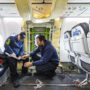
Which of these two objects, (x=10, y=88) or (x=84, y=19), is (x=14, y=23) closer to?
(x=84, y=19)

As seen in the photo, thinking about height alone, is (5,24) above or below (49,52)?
above

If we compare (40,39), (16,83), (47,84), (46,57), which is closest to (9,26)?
(40,39)

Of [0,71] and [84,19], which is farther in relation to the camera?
[84,19]

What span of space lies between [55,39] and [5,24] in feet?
6.42

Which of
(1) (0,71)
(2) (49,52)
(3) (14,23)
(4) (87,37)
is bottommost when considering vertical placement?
(1) (0,71)

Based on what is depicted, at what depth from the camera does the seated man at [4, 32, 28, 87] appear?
4402 mm

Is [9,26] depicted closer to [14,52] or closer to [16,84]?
[14,52]

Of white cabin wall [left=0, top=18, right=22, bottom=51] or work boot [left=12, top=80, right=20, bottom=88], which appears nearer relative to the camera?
work boot [left=12, top=80, right=20, bottom=88]

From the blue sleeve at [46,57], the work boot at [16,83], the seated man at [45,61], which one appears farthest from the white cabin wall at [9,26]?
the work boot at [16,83]

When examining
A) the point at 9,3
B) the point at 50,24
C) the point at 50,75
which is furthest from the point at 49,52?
the point at 50,24

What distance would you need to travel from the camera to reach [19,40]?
195 inches

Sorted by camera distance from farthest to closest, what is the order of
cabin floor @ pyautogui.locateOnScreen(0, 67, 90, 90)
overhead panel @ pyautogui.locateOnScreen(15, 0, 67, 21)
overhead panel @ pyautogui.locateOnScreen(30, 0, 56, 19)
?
overhead panel @ pyautogui.locateOnScreen(30, 0, 56, 19)
overhead panel @ pyautogui.locateOnScreen(15, 0, 67, 21)
cabin floor @ pyautogui.locateOnScreen(0, 67, 90, 90)

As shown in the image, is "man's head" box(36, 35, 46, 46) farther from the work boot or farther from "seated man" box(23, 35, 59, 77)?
the work boot

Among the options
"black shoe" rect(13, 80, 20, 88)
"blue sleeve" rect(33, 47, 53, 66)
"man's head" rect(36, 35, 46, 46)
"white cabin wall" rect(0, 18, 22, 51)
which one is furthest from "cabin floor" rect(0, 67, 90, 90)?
"white cabin wall" rect(0, 18, 22, 51)
